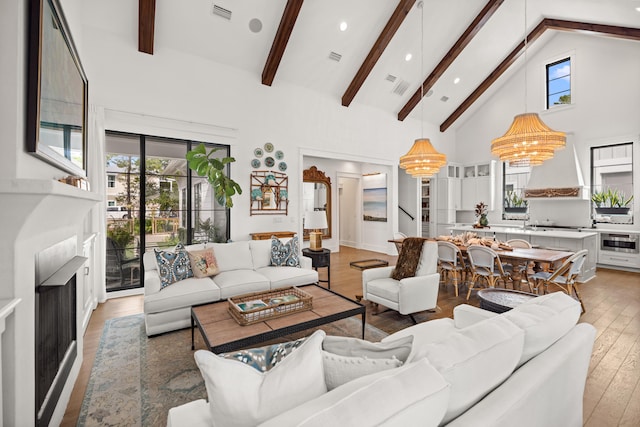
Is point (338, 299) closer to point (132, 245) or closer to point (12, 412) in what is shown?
point (12, 412)

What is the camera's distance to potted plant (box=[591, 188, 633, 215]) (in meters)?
6.40

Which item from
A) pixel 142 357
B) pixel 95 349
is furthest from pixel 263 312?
pixel 95 349

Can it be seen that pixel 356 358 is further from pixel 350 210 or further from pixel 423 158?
pixel 350 210

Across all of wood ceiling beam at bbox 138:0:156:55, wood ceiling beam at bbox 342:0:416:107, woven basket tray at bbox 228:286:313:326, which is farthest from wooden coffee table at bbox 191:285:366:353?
wood ceiling beam at bbox 342:0:416:107

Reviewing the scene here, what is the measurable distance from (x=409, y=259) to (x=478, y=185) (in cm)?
639

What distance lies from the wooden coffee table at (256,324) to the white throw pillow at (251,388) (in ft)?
4.24

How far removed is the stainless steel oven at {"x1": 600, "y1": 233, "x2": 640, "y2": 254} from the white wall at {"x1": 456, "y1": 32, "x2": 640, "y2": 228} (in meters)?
0.49

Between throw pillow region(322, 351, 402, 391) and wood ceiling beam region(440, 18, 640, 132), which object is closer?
throw pillow region(322, 351, 402, 391)

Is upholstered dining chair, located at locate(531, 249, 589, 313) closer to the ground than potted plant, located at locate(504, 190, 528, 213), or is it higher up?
closer to the ground

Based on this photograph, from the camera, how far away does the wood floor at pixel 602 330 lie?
2.01 metres

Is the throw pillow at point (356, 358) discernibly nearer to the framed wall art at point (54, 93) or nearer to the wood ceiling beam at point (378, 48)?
the framed wall art at point (54, 93)

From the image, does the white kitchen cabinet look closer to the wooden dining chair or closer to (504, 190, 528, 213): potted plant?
(504, 190, 528, 213): potted plant

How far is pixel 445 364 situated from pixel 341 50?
5.99 m

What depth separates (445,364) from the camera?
94 centimetres
